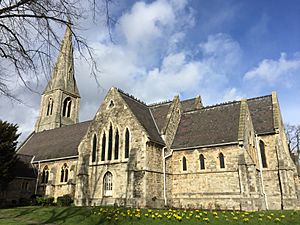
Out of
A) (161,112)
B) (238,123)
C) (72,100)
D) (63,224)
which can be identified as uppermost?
(72,100)

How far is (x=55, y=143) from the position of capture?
38.4 meters

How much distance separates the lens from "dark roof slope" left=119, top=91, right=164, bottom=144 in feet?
84.8

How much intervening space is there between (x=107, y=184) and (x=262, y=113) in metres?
18.7

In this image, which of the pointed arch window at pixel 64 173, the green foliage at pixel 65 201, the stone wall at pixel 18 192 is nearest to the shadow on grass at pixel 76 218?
the green foliage at pixel 65 201

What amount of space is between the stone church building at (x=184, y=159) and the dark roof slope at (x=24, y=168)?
6400 millimetres

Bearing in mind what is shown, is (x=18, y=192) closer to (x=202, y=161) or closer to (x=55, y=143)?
(x=55, y=143)

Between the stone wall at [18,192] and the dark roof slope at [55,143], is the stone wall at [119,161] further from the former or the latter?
the stone wall at [18,192]

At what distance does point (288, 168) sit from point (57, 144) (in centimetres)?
2865

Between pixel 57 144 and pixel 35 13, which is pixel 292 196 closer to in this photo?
pixel 35 13

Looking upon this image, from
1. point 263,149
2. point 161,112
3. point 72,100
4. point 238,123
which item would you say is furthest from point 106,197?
point 72,100

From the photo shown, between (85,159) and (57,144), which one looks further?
(57,144)

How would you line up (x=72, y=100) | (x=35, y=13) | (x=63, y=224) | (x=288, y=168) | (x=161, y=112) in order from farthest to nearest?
(x=72, y=100), (x=161, y=112), (x=288, y=168), (x=63, y=224), (x=35, y=13)

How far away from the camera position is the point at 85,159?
27.3 m

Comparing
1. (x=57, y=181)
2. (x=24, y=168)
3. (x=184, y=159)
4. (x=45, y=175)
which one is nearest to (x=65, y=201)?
(x=57, y=181)
